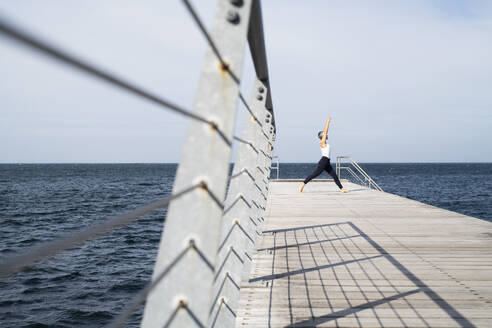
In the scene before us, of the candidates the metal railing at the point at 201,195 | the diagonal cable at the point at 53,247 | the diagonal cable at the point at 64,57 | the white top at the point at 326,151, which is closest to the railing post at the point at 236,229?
the metal railing at the point at 201,195

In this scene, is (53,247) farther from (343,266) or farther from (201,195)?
(343,266)

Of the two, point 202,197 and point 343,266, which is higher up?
point 202,197

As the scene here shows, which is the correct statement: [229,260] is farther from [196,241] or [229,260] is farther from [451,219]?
[451,219]

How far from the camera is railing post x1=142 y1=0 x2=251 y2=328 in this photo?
91 centimetres

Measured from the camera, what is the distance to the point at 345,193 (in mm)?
9906

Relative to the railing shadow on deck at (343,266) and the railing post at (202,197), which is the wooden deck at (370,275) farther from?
the railing post at (202,197)

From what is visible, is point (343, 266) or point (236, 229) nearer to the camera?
point (236, 229)

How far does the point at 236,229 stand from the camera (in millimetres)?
2016

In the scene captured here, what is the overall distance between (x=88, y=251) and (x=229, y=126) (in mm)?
13846

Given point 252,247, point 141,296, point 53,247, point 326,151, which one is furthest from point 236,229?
point 326,151

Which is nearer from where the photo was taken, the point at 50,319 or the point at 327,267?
the point at 327,267

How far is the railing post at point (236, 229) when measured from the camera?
171cm

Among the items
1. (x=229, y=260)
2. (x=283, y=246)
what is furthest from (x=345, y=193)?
(x=229, y=260)

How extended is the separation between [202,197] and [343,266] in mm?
2506
